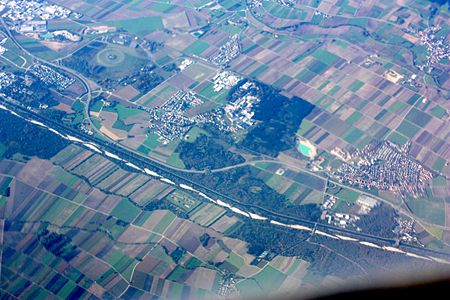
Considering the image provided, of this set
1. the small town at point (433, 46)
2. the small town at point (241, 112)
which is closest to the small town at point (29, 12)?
the small town at point (241, 112)

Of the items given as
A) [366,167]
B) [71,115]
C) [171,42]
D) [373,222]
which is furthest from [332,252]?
[171,42]

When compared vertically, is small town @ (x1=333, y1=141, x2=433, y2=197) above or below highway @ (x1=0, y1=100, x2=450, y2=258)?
below

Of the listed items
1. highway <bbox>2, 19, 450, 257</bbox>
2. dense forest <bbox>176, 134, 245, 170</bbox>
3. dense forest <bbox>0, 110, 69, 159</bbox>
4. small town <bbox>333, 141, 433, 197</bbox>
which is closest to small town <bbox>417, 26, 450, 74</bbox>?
small town <bbox>333, 141, 433, 197</bbox>

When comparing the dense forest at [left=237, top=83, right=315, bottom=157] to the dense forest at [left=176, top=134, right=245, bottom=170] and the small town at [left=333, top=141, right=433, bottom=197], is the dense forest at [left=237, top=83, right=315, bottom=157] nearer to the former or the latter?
the dense forest at [left=176, top=134, right=245, bottom=170]

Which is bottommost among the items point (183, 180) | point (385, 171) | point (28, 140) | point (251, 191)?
point (385, 171)

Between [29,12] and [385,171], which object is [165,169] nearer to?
[385,171]

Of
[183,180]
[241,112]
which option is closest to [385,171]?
[241,112]

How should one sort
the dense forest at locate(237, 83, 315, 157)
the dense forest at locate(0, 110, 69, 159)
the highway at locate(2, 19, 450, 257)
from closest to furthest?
the highway at locate(2, 19, 450, 257) < the dense forest at locate(0, 110, 69, 159) < the dense forest at locate(237, 83, 315, 157)

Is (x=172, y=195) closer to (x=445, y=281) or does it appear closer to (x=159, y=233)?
(x=159, y=233)
